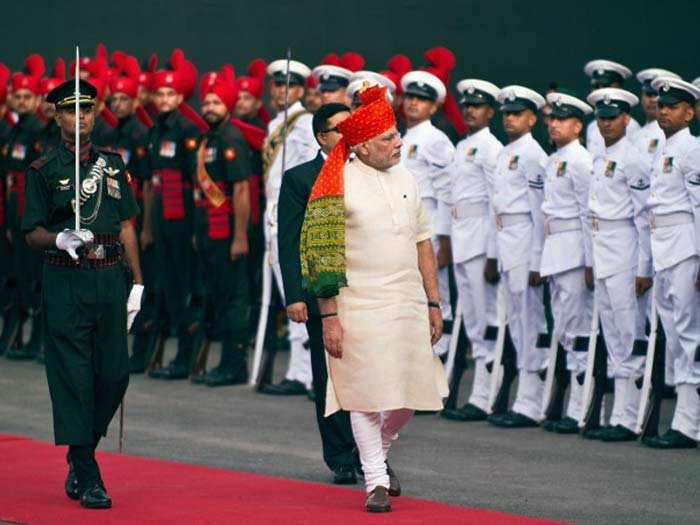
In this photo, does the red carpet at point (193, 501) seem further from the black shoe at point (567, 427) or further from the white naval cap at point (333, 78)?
the white naval cap at point (333, 78)

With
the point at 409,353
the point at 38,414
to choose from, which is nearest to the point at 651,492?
the point at 409,353

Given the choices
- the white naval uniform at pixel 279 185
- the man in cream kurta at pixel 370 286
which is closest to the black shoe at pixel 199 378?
the white naval uniform at pixel 279 185

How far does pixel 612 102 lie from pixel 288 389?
150 inches

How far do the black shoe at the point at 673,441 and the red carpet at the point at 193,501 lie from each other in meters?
2.53

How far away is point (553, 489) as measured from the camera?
34.7 ft

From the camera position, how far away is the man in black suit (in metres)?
10.5

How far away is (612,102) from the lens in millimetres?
12648

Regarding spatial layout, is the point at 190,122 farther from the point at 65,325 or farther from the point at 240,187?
the point at 65,325

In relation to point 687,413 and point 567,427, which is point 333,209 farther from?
point 567,427

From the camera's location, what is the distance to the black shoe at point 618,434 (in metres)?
12.5

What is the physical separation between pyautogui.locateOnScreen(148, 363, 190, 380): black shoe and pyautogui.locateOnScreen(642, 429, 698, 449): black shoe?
517 centimetres

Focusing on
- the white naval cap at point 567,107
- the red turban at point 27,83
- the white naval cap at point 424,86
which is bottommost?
the red turban at point 27,83

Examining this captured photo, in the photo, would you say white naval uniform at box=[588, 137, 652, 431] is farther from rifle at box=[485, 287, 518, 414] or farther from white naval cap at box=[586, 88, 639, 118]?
rifle at box=[485, 287, 518, 414]

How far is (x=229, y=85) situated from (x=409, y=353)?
649 cm
